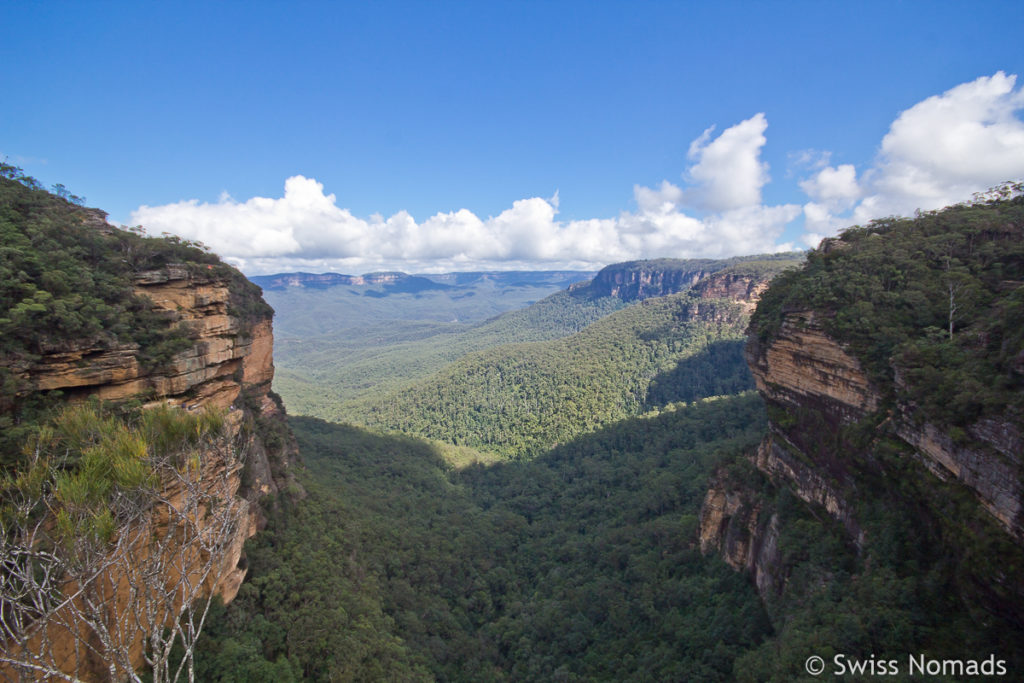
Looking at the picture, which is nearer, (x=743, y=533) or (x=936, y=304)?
(x=936, y=304)

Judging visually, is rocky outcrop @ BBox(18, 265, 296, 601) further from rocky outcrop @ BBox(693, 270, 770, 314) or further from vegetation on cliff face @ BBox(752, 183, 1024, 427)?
rocky outcrop @ BBox(693, 270, 770, 314)

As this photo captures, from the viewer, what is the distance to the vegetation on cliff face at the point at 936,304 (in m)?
13.3

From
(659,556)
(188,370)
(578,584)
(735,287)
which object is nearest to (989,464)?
(659,556)

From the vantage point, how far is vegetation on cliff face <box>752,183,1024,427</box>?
13.3 meters

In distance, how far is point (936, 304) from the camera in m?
18.5

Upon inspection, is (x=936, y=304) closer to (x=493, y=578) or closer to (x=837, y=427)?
(x=837, y=427)

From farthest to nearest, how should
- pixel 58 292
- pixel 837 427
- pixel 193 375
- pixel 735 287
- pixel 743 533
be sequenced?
pixel 735 287 → pixel 743 533 → pixel 837 427 → pixel 193 375 → pixel 58 292

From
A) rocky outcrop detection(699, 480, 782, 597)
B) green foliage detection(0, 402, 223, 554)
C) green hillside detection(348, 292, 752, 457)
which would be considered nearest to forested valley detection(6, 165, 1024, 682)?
green foliage detection(0, 402, 223, 554)

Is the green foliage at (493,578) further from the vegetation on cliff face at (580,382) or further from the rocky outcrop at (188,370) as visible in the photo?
the vegetation on cliff face at (580,382)

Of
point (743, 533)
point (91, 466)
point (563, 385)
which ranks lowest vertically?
point (563, 385)

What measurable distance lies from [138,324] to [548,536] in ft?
142

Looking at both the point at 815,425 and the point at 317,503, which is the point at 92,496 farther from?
the point at 815,425

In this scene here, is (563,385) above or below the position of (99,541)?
below

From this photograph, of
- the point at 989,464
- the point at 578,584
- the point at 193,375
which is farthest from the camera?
the point at 578,584
